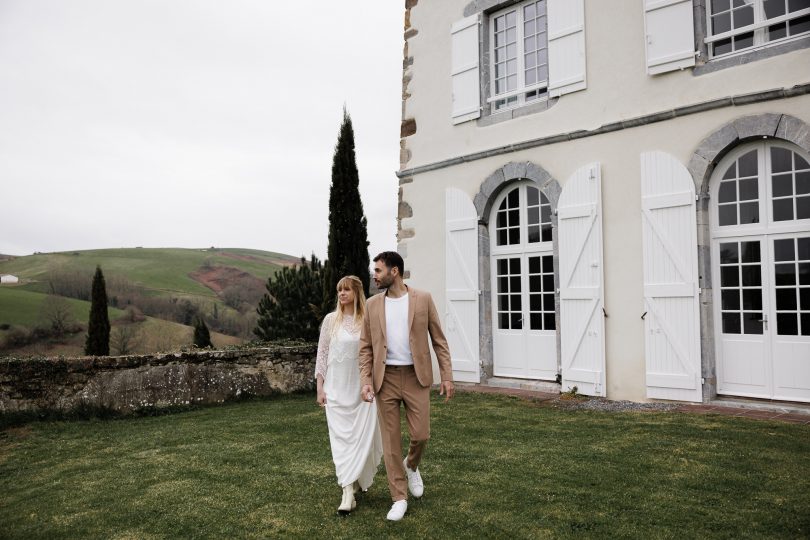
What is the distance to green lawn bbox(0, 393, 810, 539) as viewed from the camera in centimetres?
360

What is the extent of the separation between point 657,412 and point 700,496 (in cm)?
294

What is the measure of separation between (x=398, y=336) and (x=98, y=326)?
779 inches

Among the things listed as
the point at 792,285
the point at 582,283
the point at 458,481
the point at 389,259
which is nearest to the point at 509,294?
the point at 582,283

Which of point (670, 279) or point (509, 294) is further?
point (509, 294)

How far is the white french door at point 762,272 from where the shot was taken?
650 cm

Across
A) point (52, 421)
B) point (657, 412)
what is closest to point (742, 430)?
point (657, 412)

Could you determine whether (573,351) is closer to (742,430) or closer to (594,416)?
(594,416)

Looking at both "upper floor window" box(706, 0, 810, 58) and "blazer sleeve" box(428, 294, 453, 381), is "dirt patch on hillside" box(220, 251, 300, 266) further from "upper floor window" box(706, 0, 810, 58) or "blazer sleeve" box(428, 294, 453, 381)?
"blazer sleeve" box(428, 294, 453, 381)

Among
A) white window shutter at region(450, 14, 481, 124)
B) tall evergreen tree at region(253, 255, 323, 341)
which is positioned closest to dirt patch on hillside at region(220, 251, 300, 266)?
tall evergreen tree at region(253, 255, 323, 341)

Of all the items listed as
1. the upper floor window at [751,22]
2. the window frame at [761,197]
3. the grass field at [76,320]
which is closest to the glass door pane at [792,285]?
the window frame at [761,197]

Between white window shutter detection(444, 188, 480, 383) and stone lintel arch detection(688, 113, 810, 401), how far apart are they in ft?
10.7

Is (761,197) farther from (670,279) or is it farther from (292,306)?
(292,306)

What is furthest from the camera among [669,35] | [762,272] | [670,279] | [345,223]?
[345,223]

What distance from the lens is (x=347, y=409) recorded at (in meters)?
4.08
